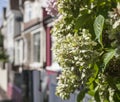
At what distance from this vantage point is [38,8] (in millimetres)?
23641

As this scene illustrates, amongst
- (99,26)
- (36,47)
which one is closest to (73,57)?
(99,26)

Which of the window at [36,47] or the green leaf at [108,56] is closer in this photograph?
the green leaf at [108,56]

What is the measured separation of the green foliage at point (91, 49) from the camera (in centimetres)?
204

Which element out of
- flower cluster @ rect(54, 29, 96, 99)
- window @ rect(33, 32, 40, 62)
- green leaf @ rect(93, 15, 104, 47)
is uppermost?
window @ rect(33, 32, 40, 62)

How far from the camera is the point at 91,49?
6.83 feet

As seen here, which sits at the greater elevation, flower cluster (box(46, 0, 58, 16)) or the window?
the window

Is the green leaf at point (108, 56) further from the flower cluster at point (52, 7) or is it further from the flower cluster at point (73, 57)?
the flower cluster at point (52, 7)

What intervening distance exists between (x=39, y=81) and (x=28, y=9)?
60.2ft

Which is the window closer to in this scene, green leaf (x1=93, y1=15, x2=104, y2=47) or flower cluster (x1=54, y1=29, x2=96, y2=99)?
flower cluster (x1=54, y1=29, x2=96, y2=99)

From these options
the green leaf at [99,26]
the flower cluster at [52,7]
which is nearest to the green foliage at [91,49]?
the green leaf at [99,26]

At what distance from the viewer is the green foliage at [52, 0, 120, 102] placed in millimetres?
2037

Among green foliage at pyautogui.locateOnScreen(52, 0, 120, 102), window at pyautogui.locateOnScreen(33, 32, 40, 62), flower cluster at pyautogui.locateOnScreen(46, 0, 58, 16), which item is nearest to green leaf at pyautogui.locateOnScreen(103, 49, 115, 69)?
green foliage at pyautogui.locateOnScreen(52, 0, 120, 102)

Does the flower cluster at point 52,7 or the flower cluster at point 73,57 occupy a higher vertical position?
the flower cluster at point 52,7

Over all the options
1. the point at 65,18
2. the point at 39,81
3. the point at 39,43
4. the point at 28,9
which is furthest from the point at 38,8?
the point at 65,18
